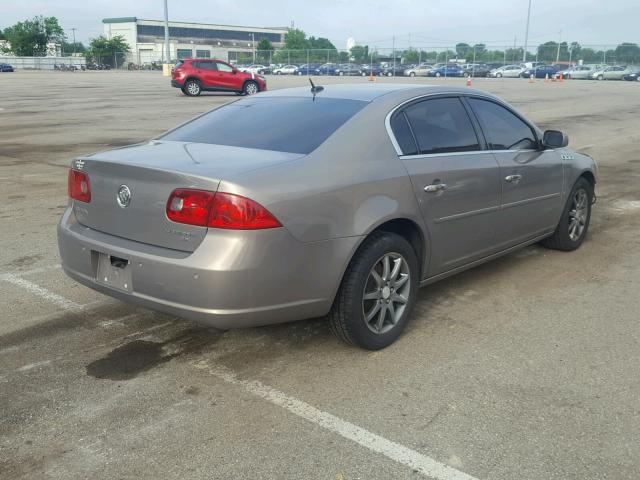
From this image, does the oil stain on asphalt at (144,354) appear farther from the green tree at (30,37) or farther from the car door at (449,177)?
the green tree at (30,37)

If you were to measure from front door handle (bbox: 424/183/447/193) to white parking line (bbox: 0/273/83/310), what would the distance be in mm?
2489

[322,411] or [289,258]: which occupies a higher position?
[289,258]

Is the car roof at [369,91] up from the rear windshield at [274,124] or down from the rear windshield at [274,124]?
up

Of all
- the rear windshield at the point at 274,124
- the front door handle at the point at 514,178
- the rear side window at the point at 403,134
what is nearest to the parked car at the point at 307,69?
the front door handle at the point at 514,178

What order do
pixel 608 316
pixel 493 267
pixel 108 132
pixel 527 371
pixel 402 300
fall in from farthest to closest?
pixel 108 132
pixel 493 267
pixel 608 316
pixel 402 300
pixel 527 371

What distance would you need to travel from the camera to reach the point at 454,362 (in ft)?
12.2

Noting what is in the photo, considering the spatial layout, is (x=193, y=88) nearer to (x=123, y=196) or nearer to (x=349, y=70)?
(x=123, y=196)

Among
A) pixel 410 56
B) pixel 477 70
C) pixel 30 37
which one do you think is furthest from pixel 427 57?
pixel 30 37

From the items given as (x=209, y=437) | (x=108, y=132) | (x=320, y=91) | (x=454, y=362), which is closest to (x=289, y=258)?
(x=209, y=437)

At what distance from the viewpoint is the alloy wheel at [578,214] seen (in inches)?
232

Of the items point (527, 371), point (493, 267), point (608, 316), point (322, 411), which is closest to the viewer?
point (322, 411)

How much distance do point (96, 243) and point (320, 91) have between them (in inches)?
74.8

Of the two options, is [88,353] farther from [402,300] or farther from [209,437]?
[402,300]

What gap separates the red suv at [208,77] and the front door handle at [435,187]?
2598 cm
